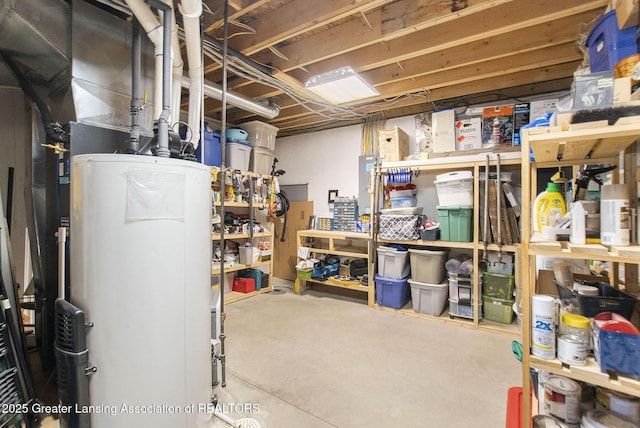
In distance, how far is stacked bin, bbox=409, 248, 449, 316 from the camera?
327 cm

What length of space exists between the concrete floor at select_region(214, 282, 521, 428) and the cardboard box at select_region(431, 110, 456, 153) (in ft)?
7.04

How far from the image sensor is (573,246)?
101 cm

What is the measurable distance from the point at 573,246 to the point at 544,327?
12.5 inches

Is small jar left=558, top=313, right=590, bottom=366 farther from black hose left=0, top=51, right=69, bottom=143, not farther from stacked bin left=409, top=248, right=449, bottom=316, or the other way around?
black hose left=0, top=51, right=69, bottom=143

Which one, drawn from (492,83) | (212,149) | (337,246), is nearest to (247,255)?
(337,246)

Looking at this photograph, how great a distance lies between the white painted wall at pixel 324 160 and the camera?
4.50m

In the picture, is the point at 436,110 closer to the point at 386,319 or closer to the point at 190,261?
the point at 386,319

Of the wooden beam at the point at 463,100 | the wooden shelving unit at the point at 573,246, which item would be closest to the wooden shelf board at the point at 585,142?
the wooden shelving unit at the point at 573,246

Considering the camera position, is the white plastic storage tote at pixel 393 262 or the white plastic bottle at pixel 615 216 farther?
the white plastic storage tote at pixel 393 262

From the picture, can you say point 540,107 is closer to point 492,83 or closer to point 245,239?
point 492,83

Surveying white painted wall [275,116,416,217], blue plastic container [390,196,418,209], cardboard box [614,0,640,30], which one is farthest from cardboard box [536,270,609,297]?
white painted wall [275,116,416,217]

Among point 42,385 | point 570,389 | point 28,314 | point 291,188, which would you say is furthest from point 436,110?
point 28,314

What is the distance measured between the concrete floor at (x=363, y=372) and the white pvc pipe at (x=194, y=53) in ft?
5.95

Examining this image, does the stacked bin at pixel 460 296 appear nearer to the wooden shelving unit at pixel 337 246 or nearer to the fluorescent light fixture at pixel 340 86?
the wooden shelving unit at pixel 337 246
